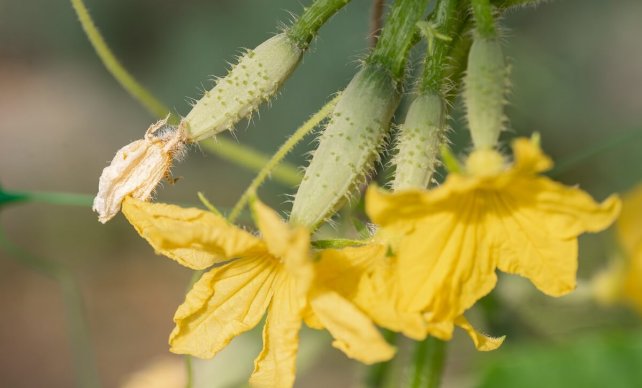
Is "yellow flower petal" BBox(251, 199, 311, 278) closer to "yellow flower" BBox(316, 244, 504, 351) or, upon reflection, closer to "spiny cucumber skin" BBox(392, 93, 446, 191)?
"yellow flower" BBox(316, 244, 504, 351)

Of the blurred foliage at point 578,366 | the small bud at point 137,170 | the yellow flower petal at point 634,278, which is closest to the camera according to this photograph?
the small bud at point 137,170

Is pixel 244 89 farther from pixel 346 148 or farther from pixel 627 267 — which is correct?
pixel 627 267

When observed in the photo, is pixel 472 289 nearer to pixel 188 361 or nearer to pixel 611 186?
pixel 188 361

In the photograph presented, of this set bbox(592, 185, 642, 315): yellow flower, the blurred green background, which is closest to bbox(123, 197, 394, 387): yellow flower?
bbox(592, 185, 642, 315): yellow flower

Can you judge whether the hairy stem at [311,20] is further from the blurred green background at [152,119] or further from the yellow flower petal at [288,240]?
the blurred green background at [152,119]

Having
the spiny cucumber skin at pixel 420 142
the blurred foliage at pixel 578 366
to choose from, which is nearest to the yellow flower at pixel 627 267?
the blurred foliage at pixel 578 366

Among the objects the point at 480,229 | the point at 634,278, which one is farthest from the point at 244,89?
the point at 634,278
